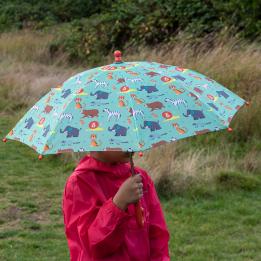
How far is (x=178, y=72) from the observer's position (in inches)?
125

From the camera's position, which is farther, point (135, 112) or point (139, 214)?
point (139, 214)

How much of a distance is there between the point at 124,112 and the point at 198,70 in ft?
22.9

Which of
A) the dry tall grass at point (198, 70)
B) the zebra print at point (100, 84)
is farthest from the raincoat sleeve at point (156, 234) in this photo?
the dry tall grass at point (198, 70)

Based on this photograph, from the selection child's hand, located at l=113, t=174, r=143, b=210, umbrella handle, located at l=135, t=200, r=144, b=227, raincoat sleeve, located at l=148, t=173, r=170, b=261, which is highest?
child's hand, located at l=113, t=174, r=143, b=210

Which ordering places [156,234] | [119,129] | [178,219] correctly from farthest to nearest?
[178,219] < [156,234] < [119,129]

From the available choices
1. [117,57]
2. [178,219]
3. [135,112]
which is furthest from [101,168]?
[178,219]

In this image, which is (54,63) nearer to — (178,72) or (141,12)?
(141,12)

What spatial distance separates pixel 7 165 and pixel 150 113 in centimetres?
539

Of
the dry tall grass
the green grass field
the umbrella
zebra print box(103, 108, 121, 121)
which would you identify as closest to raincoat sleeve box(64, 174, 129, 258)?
the umbrella

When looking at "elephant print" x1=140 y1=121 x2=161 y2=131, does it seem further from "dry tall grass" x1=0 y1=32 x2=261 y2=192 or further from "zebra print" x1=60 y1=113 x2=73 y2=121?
"dry tall grass" x1=0 y1=32 x2=261 y2=192

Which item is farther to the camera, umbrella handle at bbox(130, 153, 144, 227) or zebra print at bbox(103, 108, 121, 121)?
umbrella handle at bbox(130, 153, 144, 227)

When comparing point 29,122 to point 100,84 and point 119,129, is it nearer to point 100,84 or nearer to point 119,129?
point 100,84

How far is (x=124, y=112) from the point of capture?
2791mm

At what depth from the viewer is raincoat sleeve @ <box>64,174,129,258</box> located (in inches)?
110
